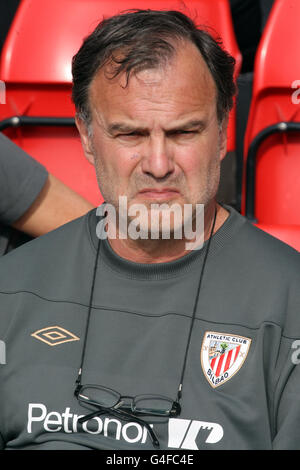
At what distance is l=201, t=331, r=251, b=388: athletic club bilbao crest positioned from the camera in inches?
45.4

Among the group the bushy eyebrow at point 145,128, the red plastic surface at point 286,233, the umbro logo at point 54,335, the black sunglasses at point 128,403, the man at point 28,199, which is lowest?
the black sunglasses at point 128,403

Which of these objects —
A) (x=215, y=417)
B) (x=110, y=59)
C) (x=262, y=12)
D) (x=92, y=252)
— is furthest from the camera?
(x=262, y=12)

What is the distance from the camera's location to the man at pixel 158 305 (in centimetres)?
114

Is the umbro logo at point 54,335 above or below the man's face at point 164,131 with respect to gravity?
below

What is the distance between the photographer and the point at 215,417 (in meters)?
1.12

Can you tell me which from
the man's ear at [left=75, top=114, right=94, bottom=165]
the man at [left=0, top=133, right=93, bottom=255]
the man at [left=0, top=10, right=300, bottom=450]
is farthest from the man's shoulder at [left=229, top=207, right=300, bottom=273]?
the man at [left=0, top=133, right=93, bottom=255]

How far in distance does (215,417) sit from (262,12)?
72.5 inches

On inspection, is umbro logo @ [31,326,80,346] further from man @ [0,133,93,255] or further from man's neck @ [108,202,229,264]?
man @ [0,133,93,255]

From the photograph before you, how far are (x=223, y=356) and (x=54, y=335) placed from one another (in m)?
0.33

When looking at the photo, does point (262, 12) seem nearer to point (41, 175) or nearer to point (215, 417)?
point (41, 175)

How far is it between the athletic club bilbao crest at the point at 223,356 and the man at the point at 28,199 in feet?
2.05

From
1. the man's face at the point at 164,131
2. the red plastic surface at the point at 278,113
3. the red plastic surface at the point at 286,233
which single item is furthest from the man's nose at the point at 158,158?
the red plastic surface at the point at 278,113

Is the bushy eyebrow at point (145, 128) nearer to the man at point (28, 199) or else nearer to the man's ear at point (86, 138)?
the man's ear at point (86, 138)

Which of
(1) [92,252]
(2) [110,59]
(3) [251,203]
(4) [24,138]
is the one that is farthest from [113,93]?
(4) [24,138]
